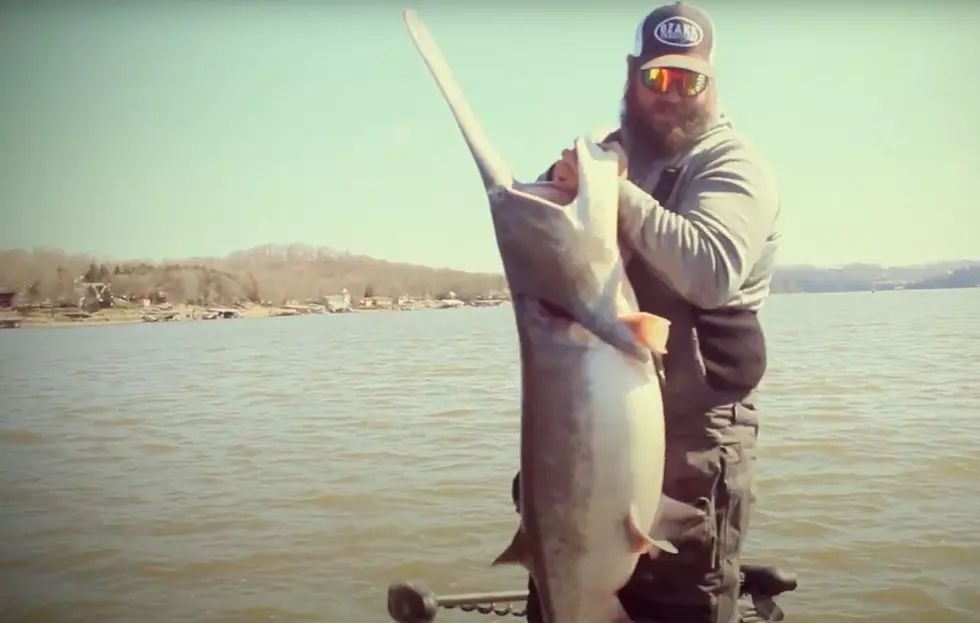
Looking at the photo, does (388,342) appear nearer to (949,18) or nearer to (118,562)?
(118,562)

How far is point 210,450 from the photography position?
3.18m

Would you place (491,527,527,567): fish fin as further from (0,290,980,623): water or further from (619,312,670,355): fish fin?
(0,290,980,623): water

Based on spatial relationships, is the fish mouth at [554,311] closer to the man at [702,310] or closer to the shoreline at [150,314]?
the man at [702,310]

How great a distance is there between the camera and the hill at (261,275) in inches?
108

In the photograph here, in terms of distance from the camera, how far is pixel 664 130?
5.14ft

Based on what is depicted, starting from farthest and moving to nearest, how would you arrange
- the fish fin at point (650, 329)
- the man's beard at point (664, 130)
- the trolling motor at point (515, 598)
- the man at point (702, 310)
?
1. the trolling motor at point (515, 598)
2. the man's beard at point (664, 130)
3. the man at point (702, 310)
4. the fish fin at point (650, 329)

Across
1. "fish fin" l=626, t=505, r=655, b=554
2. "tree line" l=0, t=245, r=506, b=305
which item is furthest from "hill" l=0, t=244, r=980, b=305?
"fish fin" l=626, t=505, r=655, b=554

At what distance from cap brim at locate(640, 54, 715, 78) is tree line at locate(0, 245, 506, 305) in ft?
4.21

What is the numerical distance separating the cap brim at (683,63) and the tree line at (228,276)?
1.28 metres

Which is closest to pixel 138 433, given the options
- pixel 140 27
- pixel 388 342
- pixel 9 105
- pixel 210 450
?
pixel 210 450

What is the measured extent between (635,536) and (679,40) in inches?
35.2

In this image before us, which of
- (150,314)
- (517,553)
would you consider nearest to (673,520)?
(517,553)

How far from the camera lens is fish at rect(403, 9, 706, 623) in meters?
1.31

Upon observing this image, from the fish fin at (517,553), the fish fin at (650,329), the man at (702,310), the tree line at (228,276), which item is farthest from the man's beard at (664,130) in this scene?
the tree line at (228,276)
